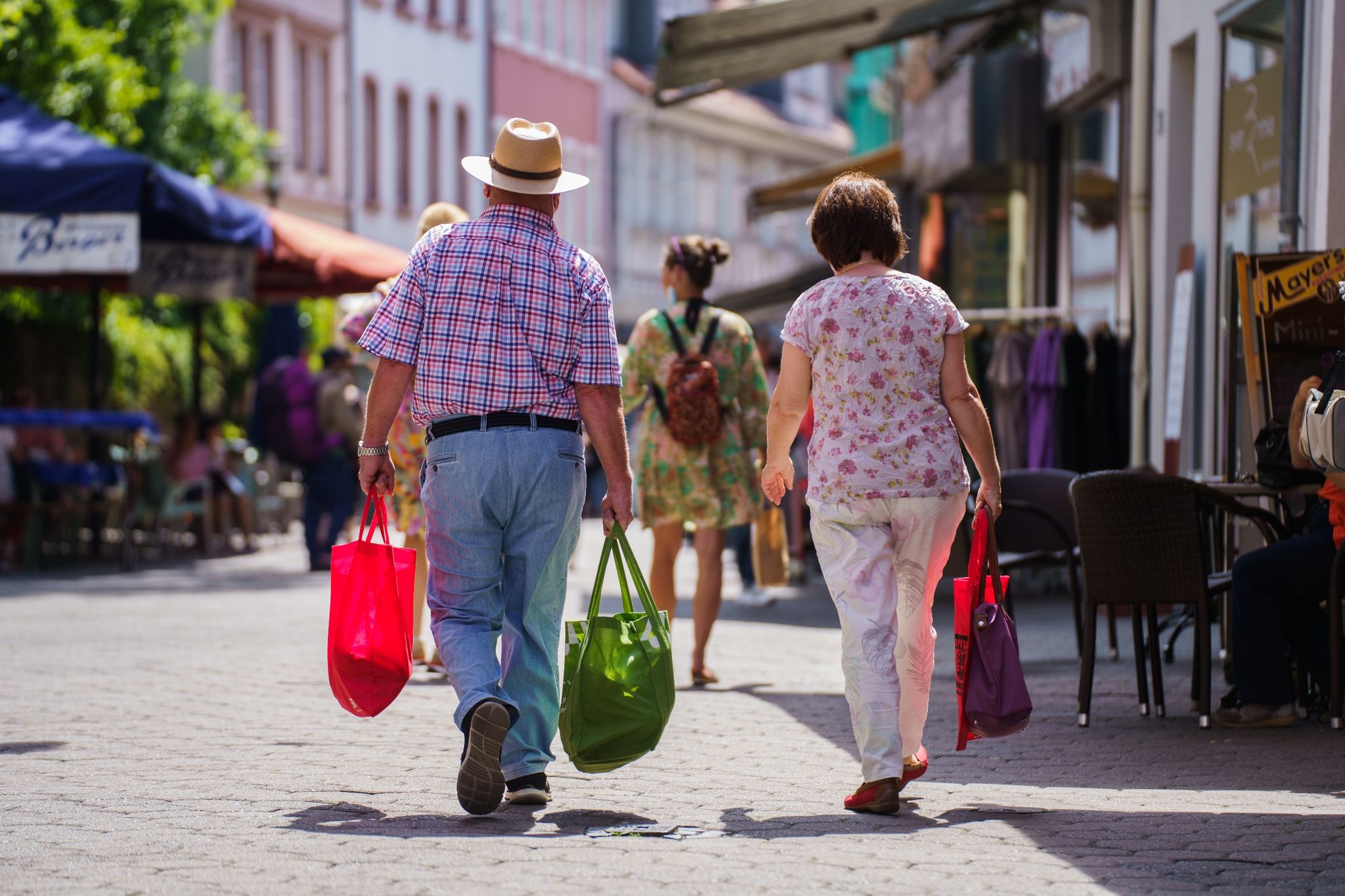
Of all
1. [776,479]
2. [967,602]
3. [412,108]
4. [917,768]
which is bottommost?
[917,768]

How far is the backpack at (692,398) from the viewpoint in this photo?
9.48 m

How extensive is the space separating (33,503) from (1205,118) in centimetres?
949

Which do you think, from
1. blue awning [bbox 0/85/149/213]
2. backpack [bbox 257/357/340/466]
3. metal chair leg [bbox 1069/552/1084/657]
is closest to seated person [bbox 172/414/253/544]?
backpack [bbox 257/357/340/466]

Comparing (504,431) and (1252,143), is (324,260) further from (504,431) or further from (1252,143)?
(504,431)

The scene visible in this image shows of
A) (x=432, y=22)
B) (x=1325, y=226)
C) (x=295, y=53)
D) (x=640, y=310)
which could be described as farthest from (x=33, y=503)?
(x=640, y=310)

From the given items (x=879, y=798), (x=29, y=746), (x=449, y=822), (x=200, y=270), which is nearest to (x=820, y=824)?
(x=879, y=798)

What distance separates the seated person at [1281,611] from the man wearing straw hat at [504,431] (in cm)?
246

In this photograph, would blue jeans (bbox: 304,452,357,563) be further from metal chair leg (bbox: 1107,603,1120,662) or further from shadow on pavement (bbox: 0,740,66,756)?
shadow on pavement (bbox: 0,740,66,756)

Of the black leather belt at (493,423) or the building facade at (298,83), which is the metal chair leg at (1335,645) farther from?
the building facade at (298,83)

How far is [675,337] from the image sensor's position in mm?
9562

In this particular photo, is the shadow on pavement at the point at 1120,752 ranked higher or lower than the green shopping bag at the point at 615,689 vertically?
lower

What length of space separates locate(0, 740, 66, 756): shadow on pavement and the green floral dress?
2.83 m

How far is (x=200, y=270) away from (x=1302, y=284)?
452 inches

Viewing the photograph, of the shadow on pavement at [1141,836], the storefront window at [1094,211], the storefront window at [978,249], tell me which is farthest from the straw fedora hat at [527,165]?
the storefront window at [978,249]
